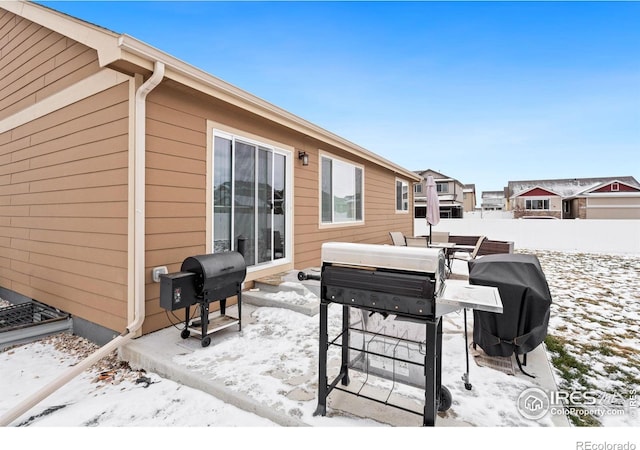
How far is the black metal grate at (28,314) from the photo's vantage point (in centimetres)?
381

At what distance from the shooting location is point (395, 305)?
1.69m

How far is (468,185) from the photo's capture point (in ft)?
139

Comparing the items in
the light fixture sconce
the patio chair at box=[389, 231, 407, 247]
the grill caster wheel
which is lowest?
the grill caster wheel

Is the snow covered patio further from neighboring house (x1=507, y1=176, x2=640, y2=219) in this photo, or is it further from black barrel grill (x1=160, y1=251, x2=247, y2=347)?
neighboring house (x1=507, y1=176, x2=640, y2=219)

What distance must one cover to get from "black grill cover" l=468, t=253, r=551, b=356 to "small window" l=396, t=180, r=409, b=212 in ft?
26.6

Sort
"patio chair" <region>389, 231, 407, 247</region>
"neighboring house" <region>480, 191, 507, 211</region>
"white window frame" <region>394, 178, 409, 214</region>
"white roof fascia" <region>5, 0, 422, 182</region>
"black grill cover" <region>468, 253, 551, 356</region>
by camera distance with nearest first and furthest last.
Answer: "black grill cover" <region>468, 253, 551, 356</region> < "white roof fascia" <region>5, 0, 422, 182</region> < "patio chair" <region>389, 231, 407, 247</region> < "white window frame" <region>394, 178, 409, 214</region> < "neighboring house" <region>480, 191, 507, 211</region>

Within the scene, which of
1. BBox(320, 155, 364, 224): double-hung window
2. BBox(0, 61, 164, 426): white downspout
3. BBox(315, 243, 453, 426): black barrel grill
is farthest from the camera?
BBox(320, 155, 364, 224): double-hung window

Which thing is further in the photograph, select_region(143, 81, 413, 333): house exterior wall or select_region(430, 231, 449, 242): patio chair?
select_region(430, 231, 449, 242): patio chair

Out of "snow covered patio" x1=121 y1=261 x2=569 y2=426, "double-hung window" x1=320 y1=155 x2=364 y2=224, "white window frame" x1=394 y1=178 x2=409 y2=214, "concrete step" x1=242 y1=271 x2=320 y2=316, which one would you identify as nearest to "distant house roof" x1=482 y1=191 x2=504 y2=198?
"white window frame" x1=394 y1=178 x2=409 y2=214

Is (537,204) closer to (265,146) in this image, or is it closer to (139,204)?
(265,146)

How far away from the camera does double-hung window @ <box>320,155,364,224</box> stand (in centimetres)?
630

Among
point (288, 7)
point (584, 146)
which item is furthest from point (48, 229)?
point (584, 146)

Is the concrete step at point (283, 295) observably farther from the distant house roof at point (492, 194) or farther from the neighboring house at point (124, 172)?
the distant house roof at point (492, 194)
